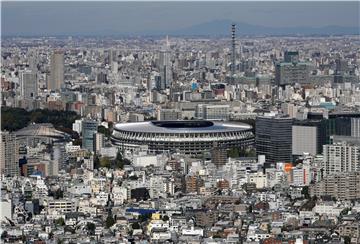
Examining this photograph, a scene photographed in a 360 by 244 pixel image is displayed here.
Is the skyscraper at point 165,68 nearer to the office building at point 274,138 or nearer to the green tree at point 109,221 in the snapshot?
the office building at point 274,138

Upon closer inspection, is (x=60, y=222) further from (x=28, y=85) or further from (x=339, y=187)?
(x=28, y=85)

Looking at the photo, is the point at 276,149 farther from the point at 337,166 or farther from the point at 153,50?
the point at 153,50

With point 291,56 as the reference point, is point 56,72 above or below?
below

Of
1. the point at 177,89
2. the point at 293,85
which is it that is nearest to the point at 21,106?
the point at 177,89

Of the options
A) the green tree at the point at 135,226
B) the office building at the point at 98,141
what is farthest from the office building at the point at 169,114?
the green tree at the point at 135,226

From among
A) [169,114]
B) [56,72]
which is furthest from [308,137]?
[56,72]
